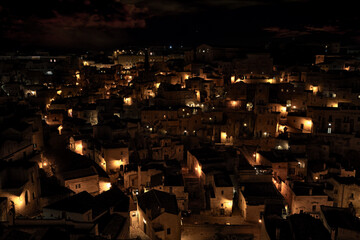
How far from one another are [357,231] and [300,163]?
41.4 ft

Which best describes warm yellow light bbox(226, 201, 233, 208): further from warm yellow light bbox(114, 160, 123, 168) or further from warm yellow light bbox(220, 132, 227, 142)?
warm yellow light bbox(220, 132, 227, 142)

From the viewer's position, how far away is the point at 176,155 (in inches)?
1214

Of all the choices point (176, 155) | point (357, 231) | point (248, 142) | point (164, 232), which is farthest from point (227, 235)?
point (248, 142)

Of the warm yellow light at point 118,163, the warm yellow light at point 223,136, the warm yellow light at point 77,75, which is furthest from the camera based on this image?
the warm yellow light at point 77,75

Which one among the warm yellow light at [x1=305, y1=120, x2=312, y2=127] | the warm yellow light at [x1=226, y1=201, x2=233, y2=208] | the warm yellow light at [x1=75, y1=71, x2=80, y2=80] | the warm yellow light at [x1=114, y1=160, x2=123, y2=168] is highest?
the warm yellow light at [x1=75, y1=71, x2=80, y2=80]

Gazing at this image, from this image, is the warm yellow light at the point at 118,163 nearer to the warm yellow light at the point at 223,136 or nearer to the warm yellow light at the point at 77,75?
the warm yellow light at the point at 223,136

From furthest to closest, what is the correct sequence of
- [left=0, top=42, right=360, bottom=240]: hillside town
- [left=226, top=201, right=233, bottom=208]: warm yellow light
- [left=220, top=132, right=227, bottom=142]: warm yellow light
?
A: 1. [left=220, top=132, right=227, bottom=142]: warm yellow light
2. [left=226, top=201, right=233, bottom=208]: warm yellow light
3. [left=0, top=42, right=360, bottom=240]: hillside town

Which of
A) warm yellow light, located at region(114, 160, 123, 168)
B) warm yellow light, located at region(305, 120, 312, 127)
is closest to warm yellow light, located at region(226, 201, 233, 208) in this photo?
warm yellow light, located at region(114, 160, 123, 168)

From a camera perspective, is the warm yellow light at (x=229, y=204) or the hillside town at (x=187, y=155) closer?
the hillside town at (x=187, y=155)

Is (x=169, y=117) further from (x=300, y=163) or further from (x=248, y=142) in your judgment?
(x=300, y=163)

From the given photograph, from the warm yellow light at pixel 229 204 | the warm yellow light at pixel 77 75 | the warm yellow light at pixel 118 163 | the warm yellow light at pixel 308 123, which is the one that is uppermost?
→ the warm yellow light at pixel 77 75

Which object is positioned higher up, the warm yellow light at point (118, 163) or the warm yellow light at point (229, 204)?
the warm yellow light at point (118, 163)

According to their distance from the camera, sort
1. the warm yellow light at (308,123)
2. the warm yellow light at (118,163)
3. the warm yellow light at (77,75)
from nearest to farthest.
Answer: the warm yellow light at (118,163) → the warm yellow light at (308,123) → the warm yellow light at (77,75)

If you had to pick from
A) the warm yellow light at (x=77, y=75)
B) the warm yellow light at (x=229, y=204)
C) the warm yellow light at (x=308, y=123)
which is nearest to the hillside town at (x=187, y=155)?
the warm yellow light at (x=229, y=204)
